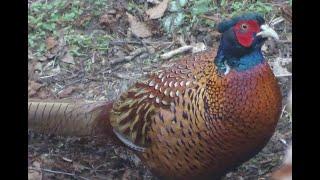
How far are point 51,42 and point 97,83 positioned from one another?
295 mm

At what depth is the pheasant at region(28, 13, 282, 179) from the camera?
3.12 meters

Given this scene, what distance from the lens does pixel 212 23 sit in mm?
3234

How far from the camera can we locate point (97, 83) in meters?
3.29

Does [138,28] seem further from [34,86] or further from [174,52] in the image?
[34,86]

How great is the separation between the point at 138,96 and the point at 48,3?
63 cm

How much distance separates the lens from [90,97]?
3299 millimetres

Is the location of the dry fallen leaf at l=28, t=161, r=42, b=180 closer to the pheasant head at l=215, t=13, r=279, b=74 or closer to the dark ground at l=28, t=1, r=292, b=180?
the dark ground at l=28, t=1, r=292, b=180

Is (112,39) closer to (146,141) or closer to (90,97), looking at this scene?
(90,97)

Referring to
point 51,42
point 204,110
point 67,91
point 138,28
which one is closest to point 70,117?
point 67,91

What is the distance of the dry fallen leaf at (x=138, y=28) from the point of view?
10.8ft

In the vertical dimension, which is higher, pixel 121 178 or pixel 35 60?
pixel 35 60

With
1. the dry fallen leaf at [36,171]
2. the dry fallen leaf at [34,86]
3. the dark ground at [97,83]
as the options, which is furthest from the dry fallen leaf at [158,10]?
the dry fallen leaf at [36,171]

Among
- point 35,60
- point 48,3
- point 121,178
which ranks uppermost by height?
point 48,3

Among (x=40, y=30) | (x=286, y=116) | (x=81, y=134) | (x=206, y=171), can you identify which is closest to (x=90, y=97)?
(x=81, y=134)
